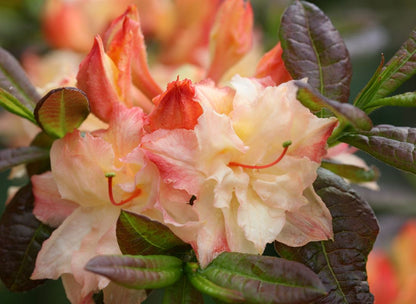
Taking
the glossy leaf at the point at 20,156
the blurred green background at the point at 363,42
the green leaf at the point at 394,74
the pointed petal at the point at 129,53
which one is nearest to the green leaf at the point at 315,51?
the green leaf at the point at 394,74

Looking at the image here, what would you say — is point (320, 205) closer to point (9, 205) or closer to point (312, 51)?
point (312, 51)

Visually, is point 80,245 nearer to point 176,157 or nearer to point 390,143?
point 176,157

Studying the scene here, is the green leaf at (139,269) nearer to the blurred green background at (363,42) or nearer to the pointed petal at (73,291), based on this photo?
the pointed petal at (73,291)

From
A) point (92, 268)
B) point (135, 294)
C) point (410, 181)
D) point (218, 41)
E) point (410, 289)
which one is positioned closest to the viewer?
point (92, 268)

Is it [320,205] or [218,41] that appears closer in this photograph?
[320,205]

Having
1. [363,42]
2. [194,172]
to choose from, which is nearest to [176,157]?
[194,172]

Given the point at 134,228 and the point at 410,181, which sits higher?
the point at 134,228

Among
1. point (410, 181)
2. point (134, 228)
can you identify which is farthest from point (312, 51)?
point (410, 181)
